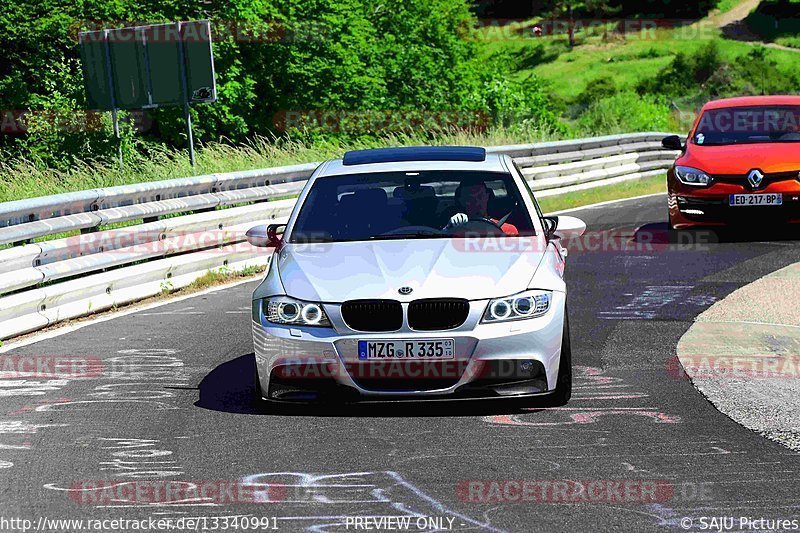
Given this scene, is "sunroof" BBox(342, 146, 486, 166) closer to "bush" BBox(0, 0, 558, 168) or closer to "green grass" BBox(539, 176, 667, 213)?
"green grass" BBox(539, 176, 667, 213)

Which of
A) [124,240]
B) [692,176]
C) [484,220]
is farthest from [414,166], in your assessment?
[692,176]

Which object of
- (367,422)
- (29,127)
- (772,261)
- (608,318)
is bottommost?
(29,127)

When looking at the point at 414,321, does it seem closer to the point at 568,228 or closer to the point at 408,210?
the point at 408,210

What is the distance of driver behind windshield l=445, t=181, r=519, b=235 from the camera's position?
26.8 feet

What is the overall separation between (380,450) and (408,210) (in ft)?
7.09

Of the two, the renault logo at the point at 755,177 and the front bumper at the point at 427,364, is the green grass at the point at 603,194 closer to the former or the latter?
the renault logo at the point at 755,177

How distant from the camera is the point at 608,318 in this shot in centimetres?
1058

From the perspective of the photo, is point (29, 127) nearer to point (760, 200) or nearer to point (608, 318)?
point (760, 200)

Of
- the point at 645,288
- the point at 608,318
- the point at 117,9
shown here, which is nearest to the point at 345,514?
the point at 608,318

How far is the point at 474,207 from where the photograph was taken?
8.30m

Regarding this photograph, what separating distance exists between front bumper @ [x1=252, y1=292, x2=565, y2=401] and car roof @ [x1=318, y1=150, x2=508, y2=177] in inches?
64.6

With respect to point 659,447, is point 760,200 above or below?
below

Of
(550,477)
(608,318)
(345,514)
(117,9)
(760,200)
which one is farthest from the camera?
(117,9)

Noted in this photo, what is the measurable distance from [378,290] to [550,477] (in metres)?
1.63
